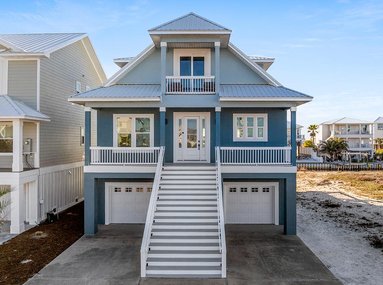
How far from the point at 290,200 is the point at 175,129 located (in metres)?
6.43

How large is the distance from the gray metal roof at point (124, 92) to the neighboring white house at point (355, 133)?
6271 cm

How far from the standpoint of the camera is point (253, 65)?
15211 millimetres

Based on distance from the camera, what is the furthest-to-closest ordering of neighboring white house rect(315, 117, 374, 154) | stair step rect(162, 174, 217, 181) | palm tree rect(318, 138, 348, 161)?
neighboring white house rect(315, 117, 374, 154) < palm tree rect(318, 138, 348, 161) < stair step rect(162, 174, 217, 181)

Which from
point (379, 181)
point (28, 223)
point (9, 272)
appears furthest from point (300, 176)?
point (9, 272)

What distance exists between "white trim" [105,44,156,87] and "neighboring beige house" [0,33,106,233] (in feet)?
11.4

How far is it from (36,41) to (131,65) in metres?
6.32

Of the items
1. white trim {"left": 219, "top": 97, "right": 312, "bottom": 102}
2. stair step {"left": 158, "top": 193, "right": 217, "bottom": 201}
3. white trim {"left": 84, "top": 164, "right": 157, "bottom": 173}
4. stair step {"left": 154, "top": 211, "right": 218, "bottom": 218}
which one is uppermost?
white trim {"left": 219, "top": 97, "right": 312, "bottom": 102}

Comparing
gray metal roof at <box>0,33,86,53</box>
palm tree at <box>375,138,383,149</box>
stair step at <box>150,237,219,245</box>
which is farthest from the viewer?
palm tree at <box>375,138,383,149</box>

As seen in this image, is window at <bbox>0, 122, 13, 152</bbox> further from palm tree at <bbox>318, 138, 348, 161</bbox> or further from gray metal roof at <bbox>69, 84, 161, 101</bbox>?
palm tree at <bbox>318, 138, 348, 161</bbox>

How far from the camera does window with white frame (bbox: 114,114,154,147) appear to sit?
15.4 metres

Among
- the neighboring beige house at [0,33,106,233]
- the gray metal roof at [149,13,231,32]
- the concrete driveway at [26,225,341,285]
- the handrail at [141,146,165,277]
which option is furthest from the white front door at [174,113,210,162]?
the neighboring beige house at [0,33,106,233]

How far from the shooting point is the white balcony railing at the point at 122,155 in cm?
1358

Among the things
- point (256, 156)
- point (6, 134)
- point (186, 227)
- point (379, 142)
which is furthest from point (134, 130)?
point (379, 142)

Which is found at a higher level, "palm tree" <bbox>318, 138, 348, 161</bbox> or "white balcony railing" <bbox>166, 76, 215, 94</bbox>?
"white balcony railing" <bbox>166, 76, 215, 94</bbox>
